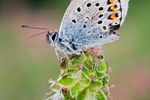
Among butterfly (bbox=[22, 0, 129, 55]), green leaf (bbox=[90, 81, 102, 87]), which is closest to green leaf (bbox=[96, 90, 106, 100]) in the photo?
green leaf (bbox=[90, 81, 102, 87])

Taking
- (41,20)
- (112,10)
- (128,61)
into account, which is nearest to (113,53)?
(128,61)

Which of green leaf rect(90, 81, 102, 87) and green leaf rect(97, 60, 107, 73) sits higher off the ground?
green leaf rect(97, 60, 107, 73)

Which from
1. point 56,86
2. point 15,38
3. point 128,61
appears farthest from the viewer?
point 15,38

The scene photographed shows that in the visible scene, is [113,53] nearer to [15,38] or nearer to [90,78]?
[15,38]

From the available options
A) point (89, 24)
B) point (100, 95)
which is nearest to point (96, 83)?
point (100, 95)

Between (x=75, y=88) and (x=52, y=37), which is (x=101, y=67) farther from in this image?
(x=52, y=37)

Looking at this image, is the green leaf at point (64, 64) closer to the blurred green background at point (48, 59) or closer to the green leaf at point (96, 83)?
the green leaf at point (96, 83)

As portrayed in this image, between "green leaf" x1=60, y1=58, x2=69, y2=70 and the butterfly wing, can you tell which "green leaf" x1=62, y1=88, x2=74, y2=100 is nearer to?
"green leaf" x1=60, y1=58, x2=69, y2=70
